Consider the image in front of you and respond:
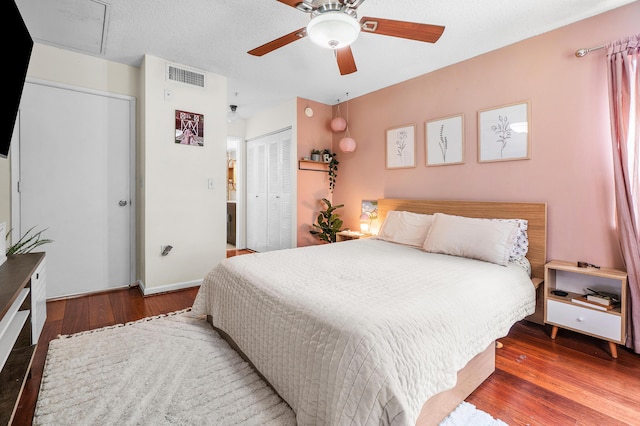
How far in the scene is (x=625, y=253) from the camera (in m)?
1.99

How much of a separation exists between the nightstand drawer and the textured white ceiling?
2.12 m

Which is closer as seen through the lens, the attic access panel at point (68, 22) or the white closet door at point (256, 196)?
the attic access panel at point (68, 22)

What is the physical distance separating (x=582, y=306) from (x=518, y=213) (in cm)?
80

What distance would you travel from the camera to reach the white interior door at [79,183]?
2.77m

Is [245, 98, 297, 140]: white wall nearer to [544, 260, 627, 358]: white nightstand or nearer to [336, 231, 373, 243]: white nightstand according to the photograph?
[336, 231, 373, 243]: white nightstand

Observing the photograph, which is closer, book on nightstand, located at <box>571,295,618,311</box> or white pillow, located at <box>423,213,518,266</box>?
book on nightstand, located at <box>571,295,618,311</box>

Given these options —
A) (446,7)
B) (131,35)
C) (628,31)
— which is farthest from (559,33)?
(131,35)

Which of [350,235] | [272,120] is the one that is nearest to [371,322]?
[350,235]

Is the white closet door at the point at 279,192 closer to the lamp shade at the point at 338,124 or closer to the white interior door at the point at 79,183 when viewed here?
the lamp shade at the point at 338,124

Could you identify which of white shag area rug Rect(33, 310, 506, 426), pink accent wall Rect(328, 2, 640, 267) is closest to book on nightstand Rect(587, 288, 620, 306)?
pink accent wall Rect(328, 2, 640, 267)

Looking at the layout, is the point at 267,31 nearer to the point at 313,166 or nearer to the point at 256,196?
the point at 313,166

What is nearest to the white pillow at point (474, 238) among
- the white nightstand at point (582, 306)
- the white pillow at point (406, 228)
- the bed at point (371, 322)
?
the bed at point (371, 322)

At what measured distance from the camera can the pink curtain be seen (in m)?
1.95

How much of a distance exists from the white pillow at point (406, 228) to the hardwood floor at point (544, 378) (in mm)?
1052
